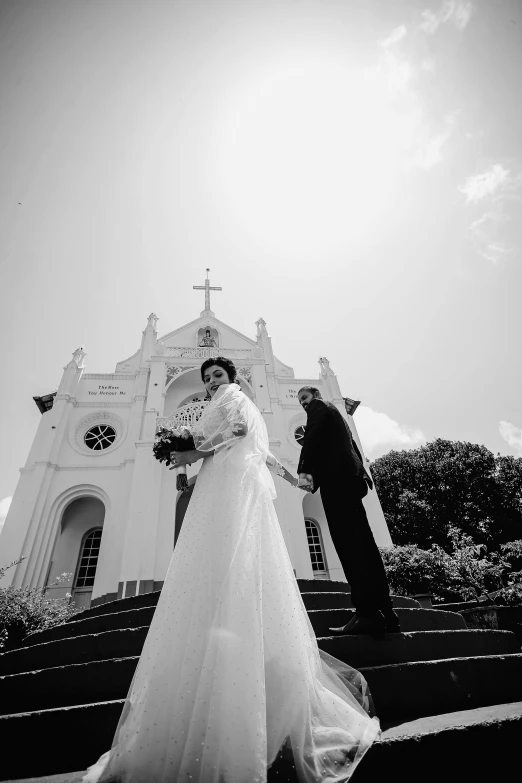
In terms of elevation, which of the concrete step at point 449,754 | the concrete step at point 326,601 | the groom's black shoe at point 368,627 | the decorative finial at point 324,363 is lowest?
the concrete step at point 449,754

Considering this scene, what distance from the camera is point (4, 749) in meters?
2.49

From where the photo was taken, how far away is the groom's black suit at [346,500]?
10.5ft

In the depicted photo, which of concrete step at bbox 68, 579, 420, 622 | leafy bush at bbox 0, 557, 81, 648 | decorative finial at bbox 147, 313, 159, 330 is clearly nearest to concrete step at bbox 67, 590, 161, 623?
concrete step at bbox 68, 579, 420, 622

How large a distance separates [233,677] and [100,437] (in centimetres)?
1474

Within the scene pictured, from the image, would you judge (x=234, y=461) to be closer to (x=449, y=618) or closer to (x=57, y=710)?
(x=57, y=710)

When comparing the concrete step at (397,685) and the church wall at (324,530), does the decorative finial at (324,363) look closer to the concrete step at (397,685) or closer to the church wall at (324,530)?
the church wall at (324,530)

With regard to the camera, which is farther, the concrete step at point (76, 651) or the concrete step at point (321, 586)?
→ the concrete step at point (321, 586)

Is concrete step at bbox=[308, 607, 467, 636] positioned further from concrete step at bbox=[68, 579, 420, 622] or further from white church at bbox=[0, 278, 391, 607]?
white church at bbox=[0, 278, 391, 607]

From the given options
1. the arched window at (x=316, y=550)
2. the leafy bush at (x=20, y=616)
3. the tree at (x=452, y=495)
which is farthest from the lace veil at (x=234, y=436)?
the tree at (x=452, y=495)

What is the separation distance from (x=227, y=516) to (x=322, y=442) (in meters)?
1.53

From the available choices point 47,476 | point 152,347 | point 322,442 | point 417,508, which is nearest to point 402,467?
point 417,508

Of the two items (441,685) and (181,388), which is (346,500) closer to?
(441,685)

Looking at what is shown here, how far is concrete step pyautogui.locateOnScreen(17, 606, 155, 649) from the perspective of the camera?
5.05 m

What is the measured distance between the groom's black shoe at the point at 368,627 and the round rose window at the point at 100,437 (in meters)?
13.5
